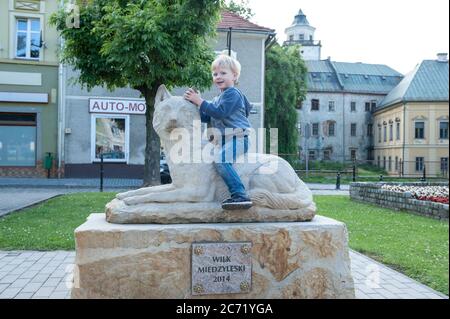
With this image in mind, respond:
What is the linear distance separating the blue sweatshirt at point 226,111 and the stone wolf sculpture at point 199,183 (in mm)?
155

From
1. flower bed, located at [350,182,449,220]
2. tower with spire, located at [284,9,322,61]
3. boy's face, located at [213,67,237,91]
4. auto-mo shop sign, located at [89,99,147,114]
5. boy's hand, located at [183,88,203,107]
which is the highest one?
tower with spire, located at [284,9,322,61]

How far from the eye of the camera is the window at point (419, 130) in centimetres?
3638

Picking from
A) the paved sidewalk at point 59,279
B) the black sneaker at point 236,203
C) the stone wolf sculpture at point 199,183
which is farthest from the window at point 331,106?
A: the black sneaker at point 236,203

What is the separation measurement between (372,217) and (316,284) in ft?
21.4

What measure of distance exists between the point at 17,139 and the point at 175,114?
695 inches

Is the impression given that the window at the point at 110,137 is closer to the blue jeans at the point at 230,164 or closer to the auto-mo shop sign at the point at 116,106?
the auto-mo shop sign at the point at 116,106

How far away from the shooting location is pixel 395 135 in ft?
137

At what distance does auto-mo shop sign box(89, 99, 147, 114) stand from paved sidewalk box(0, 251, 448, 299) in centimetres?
1404

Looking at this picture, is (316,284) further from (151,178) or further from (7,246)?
(151,178)

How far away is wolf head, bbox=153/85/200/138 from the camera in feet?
12.8

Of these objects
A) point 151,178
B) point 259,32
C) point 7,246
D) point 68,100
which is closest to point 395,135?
point 259,32

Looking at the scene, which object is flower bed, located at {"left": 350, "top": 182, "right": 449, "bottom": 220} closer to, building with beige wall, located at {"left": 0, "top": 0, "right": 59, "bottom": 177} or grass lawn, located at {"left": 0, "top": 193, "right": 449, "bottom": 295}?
grass lawn, located at {"left": 0, "top": 193, "right": 449, "bottom": 295}

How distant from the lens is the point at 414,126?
38031mm

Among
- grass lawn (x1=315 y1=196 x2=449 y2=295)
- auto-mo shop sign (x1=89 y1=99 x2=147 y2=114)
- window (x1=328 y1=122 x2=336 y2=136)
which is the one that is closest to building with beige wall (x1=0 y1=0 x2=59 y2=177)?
auto-mo shop sign (x1=89 y1=99 x2=147 y2=114)
